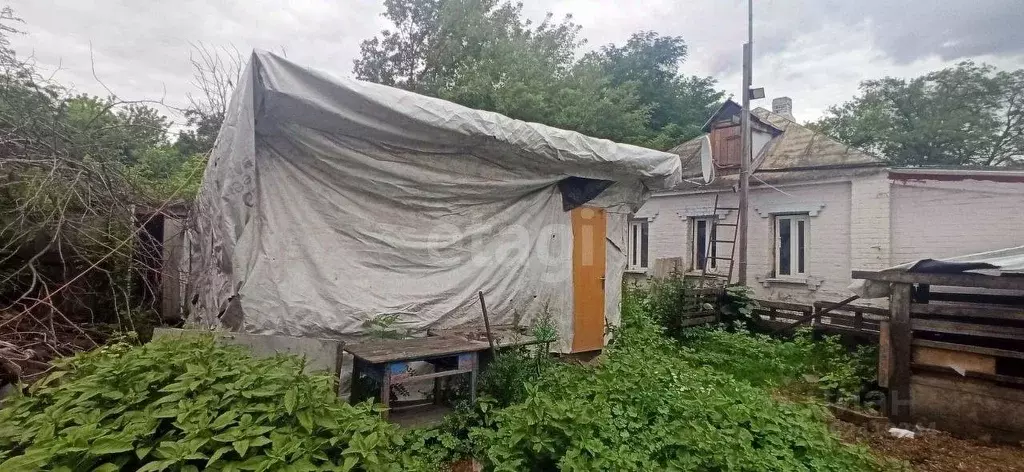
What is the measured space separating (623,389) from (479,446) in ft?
3.68

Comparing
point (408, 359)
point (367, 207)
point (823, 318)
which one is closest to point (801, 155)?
point (823, 318)

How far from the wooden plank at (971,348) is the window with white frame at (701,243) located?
5910 millimetres

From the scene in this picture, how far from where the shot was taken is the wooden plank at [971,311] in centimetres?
444

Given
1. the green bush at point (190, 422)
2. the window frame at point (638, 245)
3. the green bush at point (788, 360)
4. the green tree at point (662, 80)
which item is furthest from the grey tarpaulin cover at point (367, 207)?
the green tree at point (662, 80)

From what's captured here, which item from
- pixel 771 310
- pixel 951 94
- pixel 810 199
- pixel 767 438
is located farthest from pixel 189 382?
pixel 951 94

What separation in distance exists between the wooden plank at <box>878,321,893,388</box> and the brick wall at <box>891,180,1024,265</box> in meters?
4.04

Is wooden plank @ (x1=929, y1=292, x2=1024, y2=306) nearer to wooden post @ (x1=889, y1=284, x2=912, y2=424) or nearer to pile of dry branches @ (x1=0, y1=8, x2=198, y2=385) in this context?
wooden post @ (x1=889, y1=284, x2=912, y2=424)

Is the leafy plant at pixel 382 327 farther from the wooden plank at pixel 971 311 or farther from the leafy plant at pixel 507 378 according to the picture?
the wooden plank at pixel 971 311

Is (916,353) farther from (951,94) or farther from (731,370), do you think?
(951,94)

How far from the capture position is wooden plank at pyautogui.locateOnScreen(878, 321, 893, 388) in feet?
16.1

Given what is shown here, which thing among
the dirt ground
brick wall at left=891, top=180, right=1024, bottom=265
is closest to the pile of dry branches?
the dirt ground

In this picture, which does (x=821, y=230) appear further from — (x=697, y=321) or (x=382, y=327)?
(x=382, y=327)

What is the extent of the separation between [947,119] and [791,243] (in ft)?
58.4

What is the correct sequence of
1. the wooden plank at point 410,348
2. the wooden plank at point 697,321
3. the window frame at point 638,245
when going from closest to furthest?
the wooden plank at point 410,348, the wooden plank at point 697,321, the window frame at point 638,245
